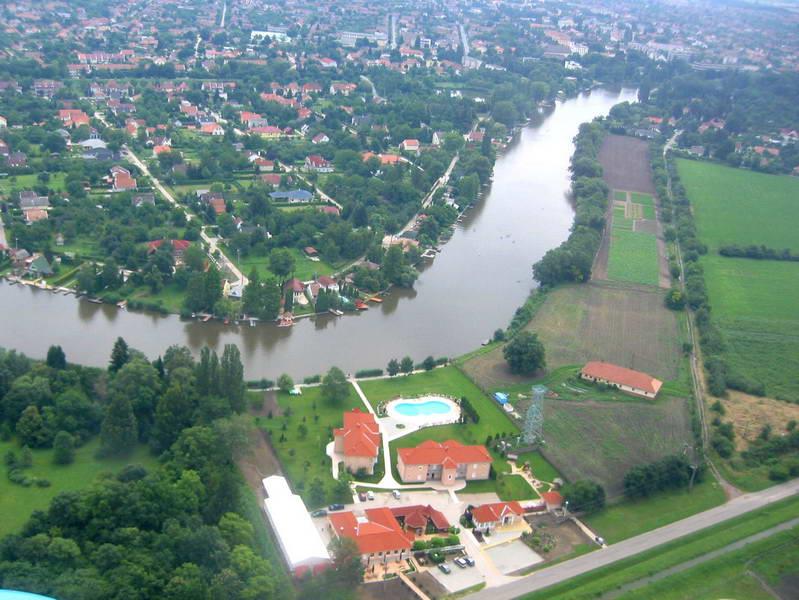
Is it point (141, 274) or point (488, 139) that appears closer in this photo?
point (141, 274)

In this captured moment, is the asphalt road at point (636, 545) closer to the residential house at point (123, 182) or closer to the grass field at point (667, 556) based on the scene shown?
the grass field at point (667, 556)

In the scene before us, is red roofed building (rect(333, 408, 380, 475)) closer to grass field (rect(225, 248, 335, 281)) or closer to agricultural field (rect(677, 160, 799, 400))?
grass field (rect(225, 248, 335, 281))

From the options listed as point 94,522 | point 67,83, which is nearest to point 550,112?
point 67,83

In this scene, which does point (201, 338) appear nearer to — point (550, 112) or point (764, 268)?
point (764, 268)

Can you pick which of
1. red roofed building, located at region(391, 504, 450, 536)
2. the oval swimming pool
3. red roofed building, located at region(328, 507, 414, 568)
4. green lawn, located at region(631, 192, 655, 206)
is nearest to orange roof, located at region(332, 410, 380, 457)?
the oval swimming pool

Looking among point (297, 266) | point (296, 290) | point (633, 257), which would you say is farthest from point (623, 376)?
point (297, 266)

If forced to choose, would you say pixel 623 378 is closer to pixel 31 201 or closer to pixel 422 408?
pixel 422 408

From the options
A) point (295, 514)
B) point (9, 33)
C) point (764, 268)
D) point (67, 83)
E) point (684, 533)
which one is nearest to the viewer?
point (295, 514)
